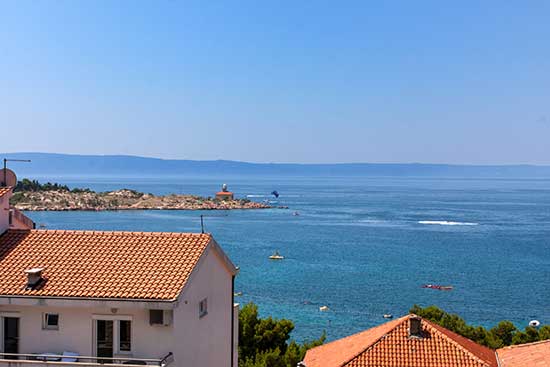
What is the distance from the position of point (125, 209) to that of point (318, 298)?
411 ft

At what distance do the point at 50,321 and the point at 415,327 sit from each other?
1077cm

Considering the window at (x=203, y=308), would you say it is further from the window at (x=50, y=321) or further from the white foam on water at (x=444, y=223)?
the white foam on water at (x=444, y=223)


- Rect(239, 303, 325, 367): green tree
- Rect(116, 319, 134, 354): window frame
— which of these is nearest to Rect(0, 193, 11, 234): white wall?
Rect(116, 319, 134, 354): window frame

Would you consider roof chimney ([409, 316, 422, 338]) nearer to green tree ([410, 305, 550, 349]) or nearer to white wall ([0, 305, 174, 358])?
white wall ([0, 305, 174, 358])

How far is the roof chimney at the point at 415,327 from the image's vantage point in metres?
20.2

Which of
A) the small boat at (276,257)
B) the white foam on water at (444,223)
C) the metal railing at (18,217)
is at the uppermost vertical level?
the metal railing at (18,217)

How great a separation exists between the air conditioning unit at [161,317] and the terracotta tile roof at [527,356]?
31.4 ft

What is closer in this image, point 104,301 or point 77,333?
point 104,301

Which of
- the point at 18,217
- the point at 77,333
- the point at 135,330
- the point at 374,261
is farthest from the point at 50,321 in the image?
the point at 374,261

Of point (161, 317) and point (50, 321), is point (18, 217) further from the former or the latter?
point (161, 317)

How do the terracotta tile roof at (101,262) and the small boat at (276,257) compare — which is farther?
the small boat at (276,257)

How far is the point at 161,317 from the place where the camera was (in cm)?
1358

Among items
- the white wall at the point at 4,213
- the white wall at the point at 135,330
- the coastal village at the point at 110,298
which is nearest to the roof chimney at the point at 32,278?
the coastal village at the point at 110,298

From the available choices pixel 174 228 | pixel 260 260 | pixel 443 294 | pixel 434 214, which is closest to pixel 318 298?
pixel 443 294
